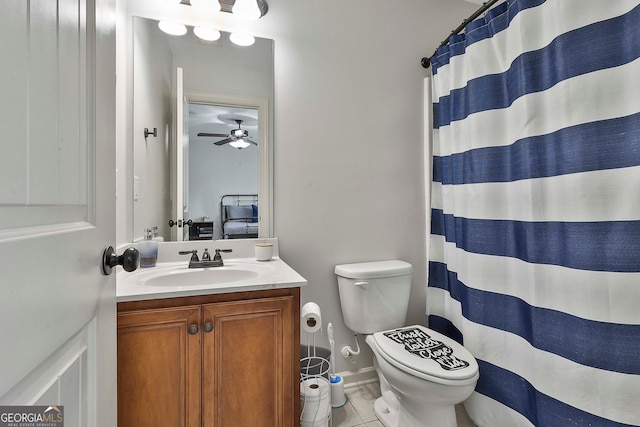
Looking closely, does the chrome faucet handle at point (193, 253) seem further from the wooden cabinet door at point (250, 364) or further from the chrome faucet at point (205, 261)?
the wooden cabinet door at point (250, 364)

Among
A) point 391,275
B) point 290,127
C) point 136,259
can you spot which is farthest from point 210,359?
point 290,127

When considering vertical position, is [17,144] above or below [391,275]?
above

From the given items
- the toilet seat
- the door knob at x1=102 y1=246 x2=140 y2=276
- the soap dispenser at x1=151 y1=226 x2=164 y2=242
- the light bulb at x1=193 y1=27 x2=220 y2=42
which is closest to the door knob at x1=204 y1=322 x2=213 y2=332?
the door knob at x1=102 y1=246 x2=140 y2=276

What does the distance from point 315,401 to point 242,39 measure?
1.85 metres

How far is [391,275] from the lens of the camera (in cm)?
166

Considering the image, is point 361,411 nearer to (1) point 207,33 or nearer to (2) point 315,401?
(2) point 315,401

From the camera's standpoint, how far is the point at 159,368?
1.05m

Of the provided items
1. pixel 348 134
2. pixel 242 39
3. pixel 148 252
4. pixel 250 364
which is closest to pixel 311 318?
pixel 250 364

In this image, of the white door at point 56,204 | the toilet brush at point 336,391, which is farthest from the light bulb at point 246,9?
the toilet brush at point 336,391

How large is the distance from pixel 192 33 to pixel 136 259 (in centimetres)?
137

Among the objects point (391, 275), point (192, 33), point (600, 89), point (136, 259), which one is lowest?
point (391, 275)

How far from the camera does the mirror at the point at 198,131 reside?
1.51 metres

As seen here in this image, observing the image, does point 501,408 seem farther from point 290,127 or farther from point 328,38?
point 328,38

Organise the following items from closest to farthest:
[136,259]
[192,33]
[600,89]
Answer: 1. [136,259]
2. [600,89]
3. [192,33]
